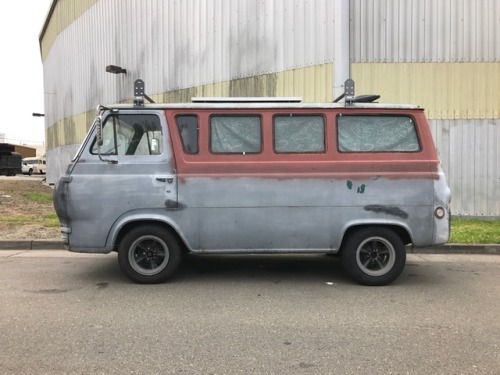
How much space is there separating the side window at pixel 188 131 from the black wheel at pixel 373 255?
7.99 ft

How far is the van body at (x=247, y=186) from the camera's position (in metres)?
6.07

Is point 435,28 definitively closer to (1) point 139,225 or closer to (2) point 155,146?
(2) point 155,146

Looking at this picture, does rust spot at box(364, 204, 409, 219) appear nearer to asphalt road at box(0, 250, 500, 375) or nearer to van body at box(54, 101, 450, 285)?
van body at box(54, 101, 450, 285)

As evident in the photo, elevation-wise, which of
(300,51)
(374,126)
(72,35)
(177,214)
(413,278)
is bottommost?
(413,278)

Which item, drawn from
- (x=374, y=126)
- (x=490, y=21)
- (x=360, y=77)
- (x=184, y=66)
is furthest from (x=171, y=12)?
(x=374, y=126)

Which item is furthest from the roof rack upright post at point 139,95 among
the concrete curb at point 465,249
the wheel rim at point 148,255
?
the concrete curb at point 465,249

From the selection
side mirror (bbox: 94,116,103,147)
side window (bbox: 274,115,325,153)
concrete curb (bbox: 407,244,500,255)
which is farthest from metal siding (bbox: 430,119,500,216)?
side mirror (bbox: 94,116,103,147)

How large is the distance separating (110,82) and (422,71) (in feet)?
42.6

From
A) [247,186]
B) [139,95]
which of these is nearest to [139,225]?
[247,186]

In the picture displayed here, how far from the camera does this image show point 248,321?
4.80m

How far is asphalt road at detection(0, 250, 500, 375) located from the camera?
3.80 m

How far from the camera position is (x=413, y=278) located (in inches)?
265

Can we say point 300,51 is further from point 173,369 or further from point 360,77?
point 173,369

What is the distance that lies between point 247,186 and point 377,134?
1892mm
